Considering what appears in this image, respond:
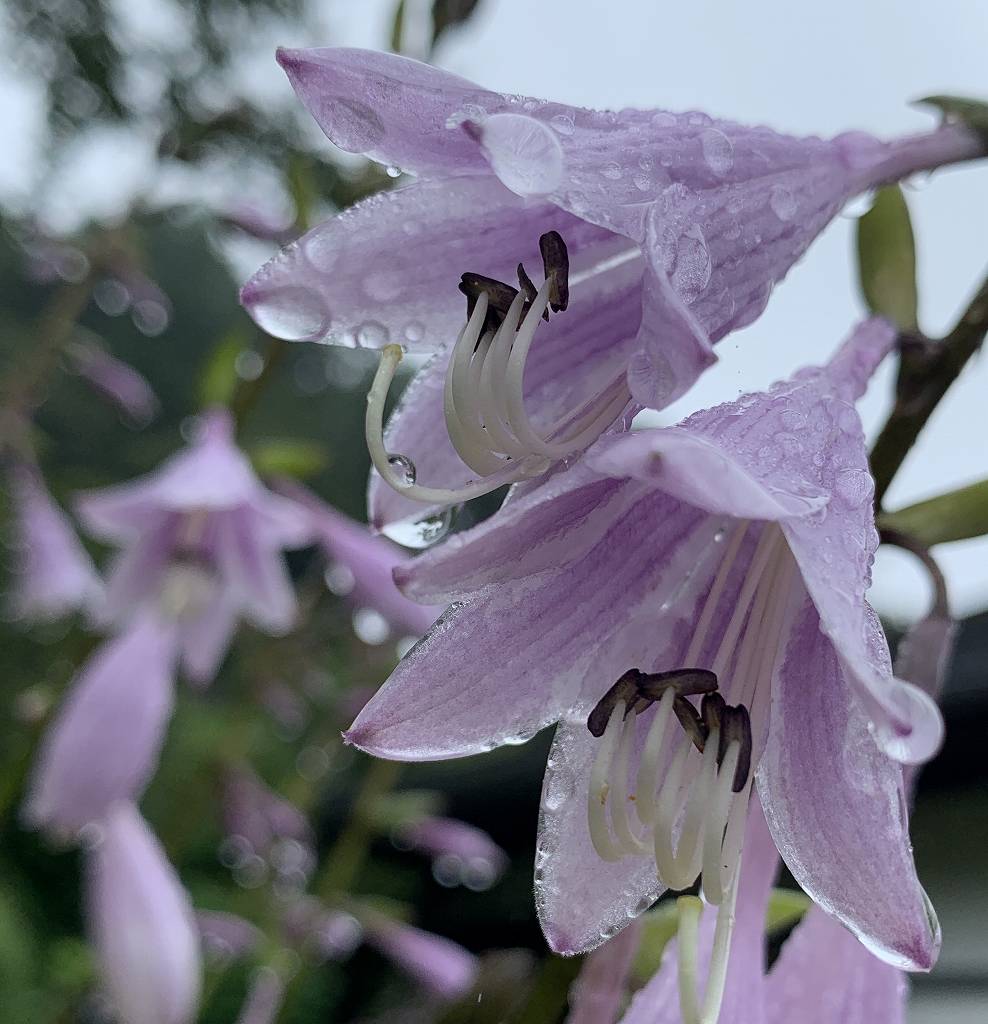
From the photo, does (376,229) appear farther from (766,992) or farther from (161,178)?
(161,178)

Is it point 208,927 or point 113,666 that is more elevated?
point 113,666

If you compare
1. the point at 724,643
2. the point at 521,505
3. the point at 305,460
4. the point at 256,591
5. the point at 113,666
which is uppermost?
the point at 521,505

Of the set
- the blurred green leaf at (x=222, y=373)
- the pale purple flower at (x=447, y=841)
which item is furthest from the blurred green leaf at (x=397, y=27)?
the pale purple flower at (x=447, y=841)

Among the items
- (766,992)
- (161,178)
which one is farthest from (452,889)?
(766,992)

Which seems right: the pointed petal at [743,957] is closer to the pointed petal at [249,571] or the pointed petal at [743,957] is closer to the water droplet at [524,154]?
the water droplet at [524,154]

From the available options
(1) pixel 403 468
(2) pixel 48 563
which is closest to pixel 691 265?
(1) pixel 403 468
